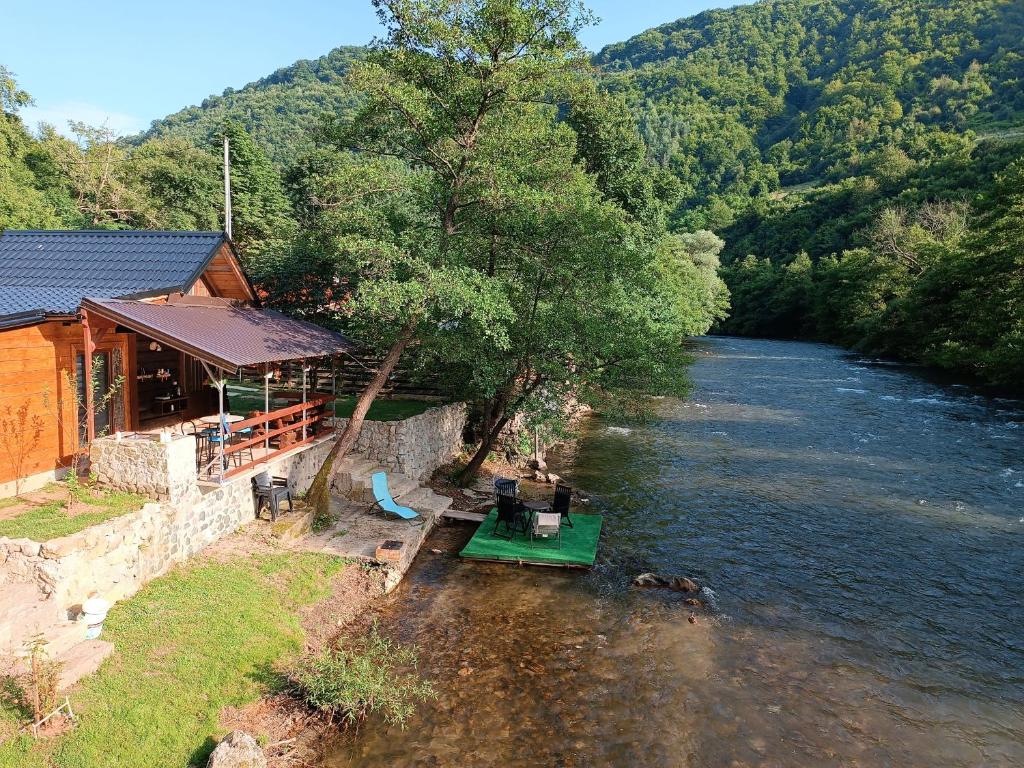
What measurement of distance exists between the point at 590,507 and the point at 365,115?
454 inches

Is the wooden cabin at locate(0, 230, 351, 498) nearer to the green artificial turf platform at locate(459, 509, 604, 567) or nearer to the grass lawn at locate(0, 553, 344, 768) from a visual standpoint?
the grass lawn at locate(0, 553, 344, 768)

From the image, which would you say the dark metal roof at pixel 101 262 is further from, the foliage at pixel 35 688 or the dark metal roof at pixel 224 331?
the foliage at pixel 35 688

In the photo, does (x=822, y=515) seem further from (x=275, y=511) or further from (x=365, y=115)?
(x=365, y=115)

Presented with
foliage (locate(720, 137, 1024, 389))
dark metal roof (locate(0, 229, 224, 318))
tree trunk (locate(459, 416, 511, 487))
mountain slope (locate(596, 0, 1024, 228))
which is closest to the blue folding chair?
tree trunk (locate(459, 416, 511, 487))

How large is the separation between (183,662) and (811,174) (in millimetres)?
150545

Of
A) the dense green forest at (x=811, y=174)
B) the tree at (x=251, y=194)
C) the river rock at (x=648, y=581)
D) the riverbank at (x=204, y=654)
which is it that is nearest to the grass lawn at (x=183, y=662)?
the riverbank at (x=204, y=654)

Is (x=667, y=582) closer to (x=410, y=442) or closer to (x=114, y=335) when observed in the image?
(x=410, y=442)

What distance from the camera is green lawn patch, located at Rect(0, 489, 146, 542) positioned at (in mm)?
9109

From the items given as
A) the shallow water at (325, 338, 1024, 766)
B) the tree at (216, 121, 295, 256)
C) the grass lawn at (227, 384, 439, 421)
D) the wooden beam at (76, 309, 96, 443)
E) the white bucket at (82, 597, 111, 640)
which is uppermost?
the tree at (216, 121, 295, 256)

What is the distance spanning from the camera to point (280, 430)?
14203 mm

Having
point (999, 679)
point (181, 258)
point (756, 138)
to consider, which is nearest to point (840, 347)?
point (999, 679)

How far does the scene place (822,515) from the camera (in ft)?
54.9

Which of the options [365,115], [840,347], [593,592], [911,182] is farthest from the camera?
[911,182]

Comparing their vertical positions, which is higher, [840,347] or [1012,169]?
[1012,169]
